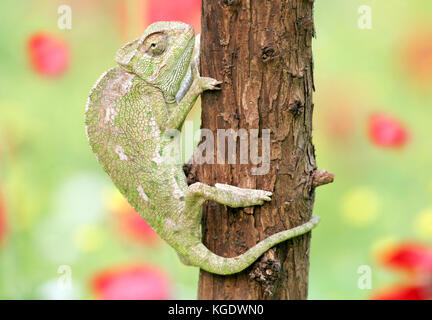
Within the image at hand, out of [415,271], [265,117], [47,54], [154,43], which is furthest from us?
[47,54]

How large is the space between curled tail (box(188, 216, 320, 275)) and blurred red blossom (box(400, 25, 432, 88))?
152 cm

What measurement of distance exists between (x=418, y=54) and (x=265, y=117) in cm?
167

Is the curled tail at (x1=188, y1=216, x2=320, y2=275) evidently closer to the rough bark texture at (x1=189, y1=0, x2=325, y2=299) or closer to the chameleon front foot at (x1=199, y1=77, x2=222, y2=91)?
the rough bark texture at (x1=189, y1=0, x2=325, y2=299)

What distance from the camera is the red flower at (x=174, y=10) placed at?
258cm

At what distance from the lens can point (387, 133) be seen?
2.36 metres

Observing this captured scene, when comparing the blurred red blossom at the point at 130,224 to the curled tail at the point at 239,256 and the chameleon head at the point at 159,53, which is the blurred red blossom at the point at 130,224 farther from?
the chameleon head at the point at 159,53

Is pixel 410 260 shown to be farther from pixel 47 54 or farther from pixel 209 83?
pixel 47 54

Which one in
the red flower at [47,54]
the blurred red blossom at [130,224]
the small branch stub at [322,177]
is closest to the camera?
the small branch stub at [322,177]

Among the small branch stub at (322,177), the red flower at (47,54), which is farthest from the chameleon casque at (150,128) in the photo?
the red flower at (47,54)

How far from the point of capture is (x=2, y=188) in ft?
8.93

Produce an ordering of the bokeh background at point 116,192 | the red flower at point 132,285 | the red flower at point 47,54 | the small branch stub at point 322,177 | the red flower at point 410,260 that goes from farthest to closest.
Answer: the bokeh background at point 116,192
the red flower at point 47,54
the red flower at point 132,285
the small branch stub at point 322,177
the red flower at point 410,260

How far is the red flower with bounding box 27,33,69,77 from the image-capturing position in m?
2.49

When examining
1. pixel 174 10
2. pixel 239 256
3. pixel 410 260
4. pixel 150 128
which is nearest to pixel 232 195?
pixel 239 256

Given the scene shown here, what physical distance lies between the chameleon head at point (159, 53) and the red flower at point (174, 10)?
28.8 inches
